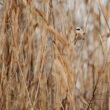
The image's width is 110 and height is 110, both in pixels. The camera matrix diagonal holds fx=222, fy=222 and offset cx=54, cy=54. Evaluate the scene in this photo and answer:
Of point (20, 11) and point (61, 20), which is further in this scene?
point (20, 11)

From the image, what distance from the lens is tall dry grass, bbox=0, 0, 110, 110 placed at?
0.74m

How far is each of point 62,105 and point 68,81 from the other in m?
0.09

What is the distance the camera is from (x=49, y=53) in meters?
0.79

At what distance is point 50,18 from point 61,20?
54mm

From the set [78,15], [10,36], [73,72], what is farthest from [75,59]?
[10,36]

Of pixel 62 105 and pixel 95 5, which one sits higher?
pixel 95 5

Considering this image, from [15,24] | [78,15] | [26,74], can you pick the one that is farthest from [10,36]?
[78,15]

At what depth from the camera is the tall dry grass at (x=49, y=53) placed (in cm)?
74

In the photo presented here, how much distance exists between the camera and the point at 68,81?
0.72 meters

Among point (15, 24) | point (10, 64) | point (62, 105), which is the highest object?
Answer: point (15, 24)

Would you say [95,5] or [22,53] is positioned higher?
[95,5]

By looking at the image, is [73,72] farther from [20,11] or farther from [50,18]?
[20,11]

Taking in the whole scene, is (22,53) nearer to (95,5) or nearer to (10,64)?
(10,64)

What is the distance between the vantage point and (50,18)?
2.55 feet
